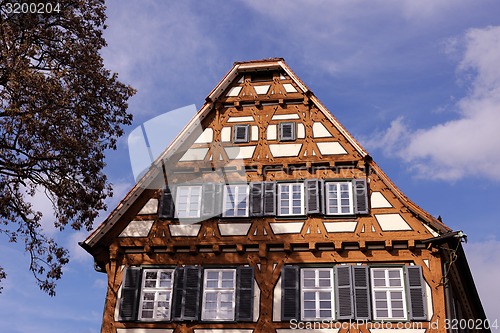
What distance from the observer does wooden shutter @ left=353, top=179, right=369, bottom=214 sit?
15.5m

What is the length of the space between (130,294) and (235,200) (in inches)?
154

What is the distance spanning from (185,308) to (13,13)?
833 centimetres

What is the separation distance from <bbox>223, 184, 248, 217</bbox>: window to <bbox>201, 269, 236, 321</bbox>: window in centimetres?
171

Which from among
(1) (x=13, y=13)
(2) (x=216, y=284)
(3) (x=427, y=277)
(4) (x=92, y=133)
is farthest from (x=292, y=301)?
(1) (x=13, y=13)

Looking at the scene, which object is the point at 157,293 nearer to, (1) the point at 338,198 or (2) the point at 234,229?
(2) the point at 234,229

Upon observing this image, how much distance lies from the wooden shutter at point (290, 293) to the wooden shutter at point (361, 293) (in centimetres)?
147

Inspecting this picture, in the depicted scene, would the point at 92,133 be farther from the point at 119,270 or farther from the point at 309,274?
the point at 309,274

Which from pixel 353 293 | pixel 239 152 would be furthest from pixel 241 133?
pixel 353 293

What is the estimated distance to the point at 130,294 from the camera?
1554 centimetres

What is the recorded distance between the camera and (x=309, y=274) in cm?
1513

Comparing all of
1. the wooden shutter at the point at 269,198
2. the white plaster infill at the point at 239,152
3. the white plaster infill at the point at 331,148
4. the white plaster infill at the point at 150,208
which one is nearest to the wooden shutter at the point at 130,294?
the white plaster infill at the point at 150,208

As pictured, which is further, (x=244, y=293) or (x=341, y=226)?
(x=341, y=226)

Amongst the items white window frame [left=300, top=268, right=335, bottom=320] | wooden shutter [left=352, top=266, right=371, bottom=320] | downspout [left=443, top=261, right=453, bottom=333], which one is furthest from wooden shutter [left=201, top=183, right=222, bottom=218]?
downspout [left=443, top=261, right=453, bottom=333]

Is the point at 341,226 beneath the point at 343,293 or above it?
above
